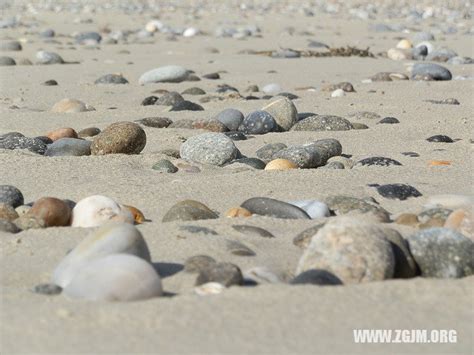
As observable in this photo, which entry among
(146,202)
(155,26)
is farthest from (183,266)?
(155,26)

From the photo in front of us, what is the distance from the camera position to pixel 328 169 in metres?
3.88

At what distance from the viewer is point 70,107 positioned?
555cm

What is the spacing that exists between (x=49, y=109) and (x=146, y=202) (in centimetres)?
260

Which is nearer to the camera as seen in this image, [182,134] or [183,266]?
[183,266]

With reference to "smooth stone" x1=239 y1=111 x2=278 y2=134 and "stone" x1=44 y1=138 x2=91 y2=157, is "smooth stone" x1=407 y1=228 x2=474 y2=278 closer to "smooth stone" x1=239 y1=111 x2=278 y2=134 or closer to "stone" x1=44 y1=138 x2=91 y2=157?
"stone" x1=44 y1=138 x2=91 y2=157

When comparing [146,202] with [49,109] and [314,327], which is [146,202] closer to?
[314,327]

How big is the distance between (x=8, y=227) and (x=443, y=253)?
1350 millimetres

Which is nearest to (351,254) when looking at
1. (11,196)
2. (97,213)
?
(97,213)

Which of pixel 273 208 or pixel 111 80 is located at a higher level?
pixel 273 208

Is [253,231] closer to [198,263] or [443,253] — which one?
[198,263]

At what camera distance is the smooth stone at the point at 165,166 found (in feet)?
12.8

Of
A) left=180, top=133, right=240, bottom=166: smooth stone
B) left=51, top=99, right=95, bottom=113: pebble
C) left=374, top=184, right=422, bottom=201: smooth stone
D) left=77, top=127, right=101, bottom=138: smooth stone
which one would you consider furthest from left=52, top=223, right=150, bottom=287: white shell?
left=51, top=99, right=95, bottom=113: pebble

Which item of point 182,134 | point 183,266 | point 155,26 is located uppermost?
point 183,266

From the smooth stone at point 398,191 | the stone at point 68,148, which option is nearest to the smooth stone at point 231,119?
the stone at point 68,148
